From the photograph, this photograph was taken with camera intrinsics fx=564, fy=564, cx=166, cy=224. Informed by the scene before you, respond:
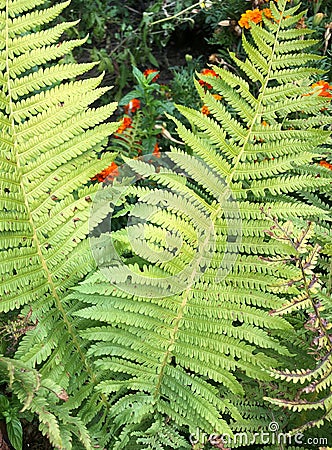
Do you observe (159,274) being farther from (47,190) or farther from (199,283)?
(47,190)

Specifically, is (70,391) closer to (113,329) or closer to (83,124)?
(113,329)

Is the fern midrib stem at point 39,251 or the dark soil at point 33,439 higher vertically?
the fern midrib stem at point 39,251

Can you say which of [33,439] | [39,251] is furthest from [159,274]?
[33,439]

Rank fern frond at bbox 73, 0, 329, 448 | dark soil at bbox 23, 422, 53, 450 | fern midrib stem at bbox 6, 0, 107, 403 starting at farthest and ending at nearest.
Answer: dark soil at bbox 23, 422, 53, 450, fern midrib stem at bbox 6, 0, 107, 403, fern frond at bbox 73, 0, 329, 448

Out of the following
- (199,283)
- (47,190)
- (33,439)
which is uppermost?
(47,190)

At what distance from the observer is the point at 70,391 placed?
4.28 feet

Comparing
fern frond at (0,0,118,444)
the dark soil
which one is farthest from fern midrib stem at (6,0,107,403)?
the dark soil

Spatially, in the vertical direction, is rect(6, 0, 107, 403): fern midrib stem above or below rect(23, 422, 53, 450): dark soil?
above

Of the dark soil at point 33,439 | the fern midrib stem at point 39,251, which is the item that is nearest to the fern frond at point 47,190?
the fern midrib stem at point 39,251

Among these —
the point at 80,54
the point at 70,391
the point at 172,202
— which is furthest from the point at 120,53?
the point at 70,391

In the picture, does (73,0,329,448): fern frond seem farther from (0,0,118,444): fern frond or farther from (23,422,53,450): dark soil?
(23,422,53,450): dark soil

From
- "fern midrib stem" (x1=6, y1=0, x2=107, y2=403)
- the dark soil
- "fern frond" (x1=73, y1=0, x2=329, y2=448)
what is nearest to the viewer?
"fern frond" (x1=73, y1=0, x2=329, y2=448)

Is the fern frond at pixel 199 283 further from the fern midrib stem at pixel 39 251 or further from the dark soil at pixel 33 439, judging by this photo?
the dark soil at pixel 33 439

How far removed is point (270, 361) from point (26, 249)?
60cm
